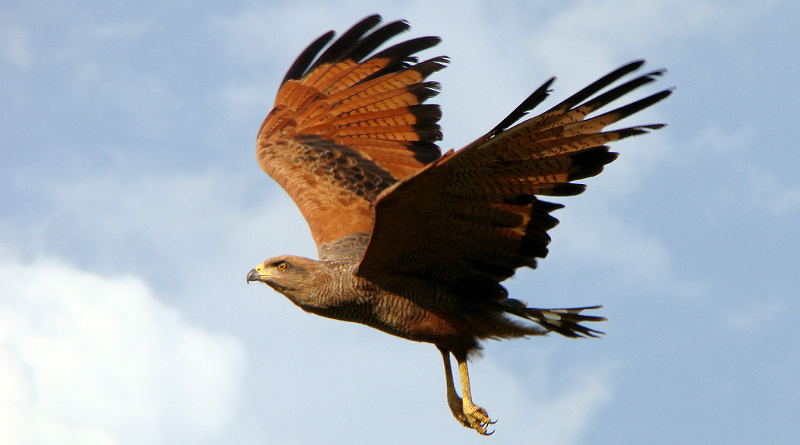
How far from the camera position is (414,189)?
611cm

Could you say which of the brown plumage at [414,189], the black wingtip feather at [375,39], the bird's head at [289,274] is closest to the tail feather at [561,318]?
the brown plumage at [414,189]

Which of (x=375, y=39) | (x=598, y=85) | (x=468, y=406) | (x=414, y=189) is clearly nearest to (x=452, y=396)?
(x=468, y=406)

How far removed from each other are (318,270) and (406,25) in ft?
10.4

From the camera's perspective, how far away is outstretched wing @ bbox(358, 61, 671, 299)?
5832mm

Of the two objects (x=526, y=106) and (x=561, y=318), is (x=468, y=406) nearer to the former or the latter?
(x=561, y=318)

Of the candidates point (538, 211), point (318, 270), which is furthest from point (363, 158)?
point (538, 211)

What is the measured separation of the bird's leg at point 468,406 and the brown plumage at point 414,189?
0.04ft

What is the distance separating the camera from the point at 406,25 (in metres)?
9.23

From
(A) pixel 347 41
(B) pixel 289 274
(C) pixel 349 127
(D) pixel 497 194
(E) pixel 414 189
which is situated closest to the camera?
(E) pixel 414 189

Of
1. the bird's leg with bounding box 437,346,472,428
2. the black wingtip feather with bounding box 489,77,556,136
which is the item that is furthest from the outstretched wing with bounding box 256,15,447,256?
the black wingtip feather with bounding box 489,77,556,136

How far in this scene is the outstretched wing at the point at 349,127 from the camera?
859 cm

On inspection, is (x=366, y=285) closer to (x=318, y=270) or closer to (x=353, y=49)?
(x=318, y=270)

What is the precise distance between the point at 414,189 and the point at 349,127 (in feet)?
10.5

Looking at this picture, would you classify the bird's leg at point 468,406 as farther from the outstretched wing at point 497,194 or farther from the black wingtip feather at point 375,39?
the black wingtip feather at point 375,39
